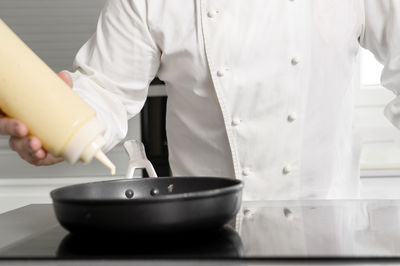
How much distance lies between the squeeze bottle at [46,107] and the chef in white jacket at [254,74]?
1.60 feet

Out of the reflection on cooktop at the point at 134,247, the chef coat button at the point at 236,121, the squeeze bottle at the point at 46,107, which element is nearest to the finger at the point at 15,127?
the squeeze bottle at the point at 46,107

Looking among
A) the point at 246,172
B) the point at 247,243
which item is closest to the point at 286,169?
the point at 246,172

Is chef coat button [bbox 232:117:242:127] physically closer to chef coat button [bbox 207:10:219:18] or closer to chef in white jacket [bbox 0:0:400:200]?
chef in white jacket [bbox 0:0:400:200]

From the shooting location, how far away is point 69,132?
65 cm

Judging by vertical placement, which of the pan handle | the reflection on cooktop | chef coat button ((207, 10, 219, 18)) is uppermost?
chef coat button ((207, 10, 219, 18))

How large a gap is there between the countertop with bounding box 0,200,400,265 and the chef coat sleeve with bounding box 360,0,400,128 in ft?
1.48

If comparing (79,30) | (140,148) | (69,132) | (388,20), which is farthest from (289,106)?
(79,30)

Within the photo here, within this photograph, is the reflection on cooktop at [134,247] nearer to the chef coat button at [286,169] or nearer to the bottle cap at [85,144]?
the bottle cap at [85,144]

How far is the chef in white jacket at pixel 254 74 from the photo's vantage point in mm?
1207

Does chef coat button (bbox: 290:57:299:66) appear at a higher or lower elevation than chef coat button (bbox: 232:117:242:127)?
higher

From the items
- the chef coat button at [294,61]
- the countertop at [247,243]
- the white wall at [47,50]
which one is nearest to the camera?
the countertop at [247,243]

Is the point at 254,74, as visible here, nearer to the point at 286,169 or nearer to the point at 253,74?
the point at 253,74

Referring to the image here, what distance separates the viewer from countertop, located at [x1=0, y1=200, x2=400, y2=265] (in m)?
0.59

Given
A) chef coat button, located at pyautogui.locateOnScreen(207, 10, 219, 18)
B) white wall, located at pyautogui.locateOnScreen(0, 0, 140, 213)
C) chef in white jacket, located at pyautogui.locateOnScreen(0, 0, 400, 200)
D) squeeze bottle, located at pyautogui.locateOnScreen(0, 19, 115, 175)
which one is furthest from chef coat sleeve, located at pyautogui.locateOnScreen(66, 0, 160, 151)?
white wall, located at pyautogui.locateOnScreen(0, 0, 140, 213)
